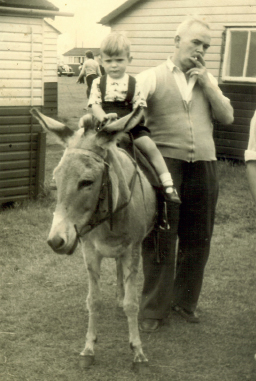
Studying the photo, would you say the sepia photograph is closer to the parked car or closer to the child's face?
the child's face

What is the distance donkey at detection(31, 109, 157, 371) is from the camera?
293 cm

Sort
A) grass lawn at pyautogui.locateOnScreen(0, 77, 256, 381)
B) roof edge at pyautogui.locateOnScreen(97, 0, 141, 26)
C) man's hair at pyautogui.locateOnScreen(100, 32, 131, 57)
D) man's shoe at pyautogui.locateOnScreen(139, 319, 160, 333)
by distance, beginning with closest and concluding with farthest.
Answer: man's hair at pyautogui.locateOnScreen(100, 32, 131, 57), grass lawn at pyautogui.locateOnScreen(0, 77, 256, 381), man's shoe at pyautogui.locateOnScreen(139, 319, 160, 333), roof edge at pyautogui.locateOnScreen(97, 0, 141, 26)

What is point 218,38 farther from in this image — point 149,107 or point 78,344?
point 78,344

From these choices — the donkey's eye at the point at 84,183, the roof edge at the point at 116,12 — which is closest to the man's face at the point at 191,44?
the donkey's eye at the point at 84,183

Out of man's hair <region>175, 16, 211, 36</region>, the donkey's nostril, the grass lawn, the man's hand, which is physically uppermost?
man's hair <region>175, 16, 211, 36</region>

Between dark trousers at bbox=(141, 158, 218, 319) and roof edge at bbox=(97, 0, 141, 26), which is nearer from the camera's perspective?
dark trousers at bbox=(141, 158, 218, 319)

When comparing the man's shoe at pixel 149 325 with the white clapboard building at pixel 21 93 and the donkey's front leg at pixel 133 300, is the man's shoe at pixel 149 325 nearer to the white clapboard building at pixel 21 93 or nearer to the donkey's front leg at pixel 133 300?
the donkey's front leg at pixel 133 300

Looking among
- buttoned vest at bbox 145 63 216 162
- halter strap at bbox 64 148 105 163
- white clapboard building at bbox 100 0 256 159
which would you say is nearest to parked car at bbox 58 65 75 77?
white clapboard building at bbox 100 0 256 159

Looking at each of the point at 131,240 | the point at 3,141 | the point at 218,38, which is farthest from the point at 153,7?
the point at 131,240

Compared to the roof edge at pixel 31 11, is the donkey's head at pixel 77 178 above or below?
below

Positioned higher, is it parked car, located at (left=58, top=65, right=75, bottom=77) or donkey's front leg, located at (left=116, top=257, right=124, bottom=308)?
parked car, located at (left=58, top=65, right=75, bottom=77)

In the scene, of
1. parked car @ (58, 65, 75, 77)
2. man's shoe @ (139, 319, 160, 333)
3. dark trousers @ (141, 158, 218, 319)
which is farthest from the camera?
parked car @ (58, 65, 75, 77)

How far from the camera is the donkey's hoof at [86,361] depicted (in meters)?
3.79

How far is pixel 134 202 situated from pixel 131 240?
29cm
